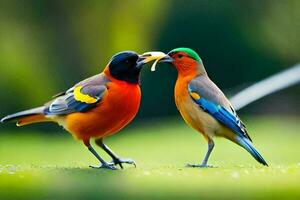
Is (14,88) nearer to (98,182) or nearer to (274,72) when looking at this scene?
(274,72)

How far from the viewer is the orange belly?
14.8 ft

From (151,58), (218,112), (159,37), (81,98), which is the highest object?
(151,58)

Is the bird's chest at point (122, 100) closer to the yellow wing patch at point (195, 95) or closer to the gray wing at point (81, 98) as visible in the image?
the gray wing at point (81, 98)

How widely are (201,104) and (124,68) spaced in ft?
1.37

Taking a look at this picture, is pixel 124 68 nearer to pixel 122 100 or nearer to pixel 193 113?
pixel 122 100

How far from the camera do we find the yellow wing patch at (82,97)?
181 inches

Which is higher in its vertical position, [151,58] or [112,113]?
→ [151,58]

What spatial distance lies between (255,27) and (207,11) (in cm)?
67

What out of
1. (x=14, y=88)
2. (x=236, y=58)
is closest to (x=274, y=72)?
(x=236, y=58)

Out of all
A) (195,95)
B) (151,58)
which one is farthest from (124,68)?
(195,95)

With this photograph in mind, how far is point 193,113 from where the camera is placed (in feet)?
15.5

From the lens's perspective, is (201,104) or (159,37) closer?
(201,104)

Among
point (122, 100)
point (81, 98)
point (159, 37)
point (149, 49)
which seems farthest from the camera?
point (159, 37)

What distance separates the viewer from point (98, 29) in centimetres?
1195
